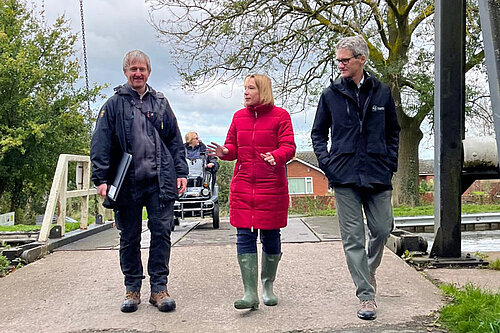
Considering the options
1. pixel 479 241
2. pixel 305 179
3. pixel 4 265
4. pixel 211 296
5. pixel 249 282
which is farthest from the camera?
pixel 305 179

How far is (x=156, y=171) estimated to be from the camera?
4160 mm

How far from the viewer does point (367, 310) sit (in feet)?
12.2

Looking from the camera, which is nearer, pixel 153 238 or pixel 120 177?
pixel 120 177

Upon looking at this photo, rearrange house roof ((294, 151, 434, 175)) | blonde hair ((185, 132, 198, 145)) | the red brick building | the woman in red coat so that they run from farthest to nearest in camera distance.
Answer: house roof ((294, 151, 434, 175))
the red brick building
blonde hair ((185, 132, 198, 145))
the woman in red coat

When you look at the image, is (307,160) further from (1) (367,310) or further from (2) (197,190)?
(1) (367,310)

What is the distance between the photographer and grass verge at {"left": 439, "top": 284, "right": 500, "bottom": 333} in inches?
126

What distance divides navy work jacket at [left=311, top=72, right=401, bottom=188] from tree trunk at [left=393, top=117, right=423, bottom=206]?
14402 mm

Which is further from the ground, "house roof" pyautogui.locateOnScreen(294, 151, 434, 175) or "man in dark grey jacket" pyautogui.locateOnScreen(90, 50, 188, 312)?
"house roof" pyautogui.locateOnScreen(294, 151, 434, 175)

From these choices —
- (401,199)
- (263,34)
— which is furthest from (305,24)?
(401,199)

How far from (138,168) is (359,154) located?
164cm

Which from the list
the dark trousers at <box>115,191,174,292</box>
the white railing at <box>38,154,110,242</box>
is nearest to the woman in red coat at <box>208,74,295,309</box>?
the dark trousers at <box>115,191,174,292</box>

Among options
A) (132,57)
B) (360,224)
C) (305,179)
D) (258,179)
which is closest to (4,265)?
(132,57)

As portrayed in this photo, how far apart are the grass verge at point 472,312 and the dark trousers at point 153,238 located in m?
2.07

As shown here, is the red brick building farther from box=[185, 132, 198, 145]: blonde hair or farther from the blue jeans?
the blue jeans
